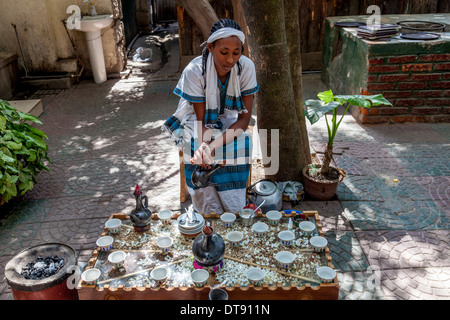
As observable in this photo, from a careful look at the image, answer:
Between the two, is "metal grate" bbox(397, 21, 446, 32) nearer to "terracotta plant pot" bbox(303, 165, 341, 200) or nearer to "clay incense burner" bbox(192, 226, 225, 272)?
"terracotta plant pot" bbox(303, 165, 341, 200)

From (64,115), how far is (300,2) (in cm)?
538

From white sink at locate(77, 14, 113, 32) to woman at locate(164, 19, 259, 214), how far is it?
512cm

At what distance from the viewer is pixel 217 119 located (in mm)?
3654

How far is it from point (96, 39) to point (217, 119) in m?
5.79

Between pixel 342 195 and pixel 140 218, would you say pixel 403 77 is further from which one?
pixel 140 218

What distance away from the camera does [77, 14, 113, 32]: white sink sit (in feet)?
25.8

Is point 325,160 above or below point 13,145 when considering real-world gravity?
below

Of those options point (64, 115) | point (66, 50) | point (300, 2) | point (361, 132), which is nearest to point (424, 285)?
point (361, 132)

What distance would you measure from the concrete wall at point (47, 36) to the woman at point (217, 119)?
5.71 m

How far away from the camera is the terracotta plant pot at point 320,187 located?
13.4 feet

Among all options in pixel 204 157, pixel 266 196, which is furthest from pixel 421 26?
pixel 204 157

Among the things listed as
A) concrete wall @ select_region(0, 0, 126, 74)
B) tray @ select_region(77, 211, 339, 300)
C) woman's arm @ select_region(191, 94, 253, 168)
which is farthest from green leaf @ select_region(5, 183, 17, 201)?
concrete wall @ select_region(0, 0, 126, 74)

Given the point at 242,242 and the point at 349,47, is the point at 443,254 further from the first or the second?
the point at 349,47

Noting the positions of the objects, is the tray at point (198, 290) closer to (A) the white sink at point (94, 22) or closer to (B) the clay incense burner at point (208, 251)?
(B) the clay incense burner at point (208, 251)
